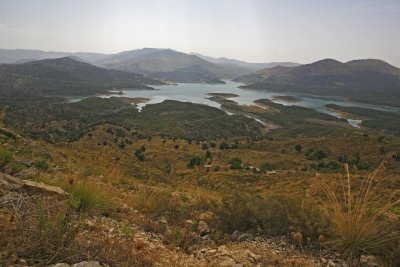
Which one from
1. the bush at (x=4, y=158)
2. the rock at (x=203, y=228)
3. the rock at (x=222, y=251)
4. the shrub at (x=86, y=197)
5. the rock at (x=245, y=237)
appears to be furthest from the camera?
the bush at (x=4, y=158)

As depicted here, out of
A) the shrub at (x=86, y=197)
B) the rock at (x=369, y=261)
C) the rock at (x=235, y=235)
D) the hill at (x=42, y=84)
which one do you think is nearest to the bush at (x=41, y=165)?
the shrub at (x=86, y=197)

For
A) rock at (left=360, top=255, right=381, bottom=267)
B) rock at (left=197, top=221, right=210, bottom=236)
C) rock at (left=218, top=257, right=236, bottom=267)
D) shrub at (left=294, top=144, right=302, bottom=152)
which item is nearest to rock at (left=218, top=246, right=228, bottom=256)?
rock at (left=218, top=257, right=236, bottom=267)

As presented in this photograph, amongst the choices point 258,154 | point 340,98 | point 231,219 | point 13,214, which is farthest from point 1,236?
point 340,98

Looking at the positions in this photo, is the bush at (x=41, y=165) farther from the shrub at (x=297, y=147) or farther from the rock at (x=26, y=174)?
the shrub at (x=297, y=147)

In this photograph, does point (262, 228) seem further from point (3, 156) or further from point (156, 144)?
point (156, 144)

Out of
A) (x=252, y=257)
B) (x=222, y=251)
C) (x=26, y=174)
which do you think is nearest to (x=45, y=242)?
(x=222, y=251)

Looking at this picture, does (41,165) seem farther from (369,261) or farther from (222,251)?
(369,261)
